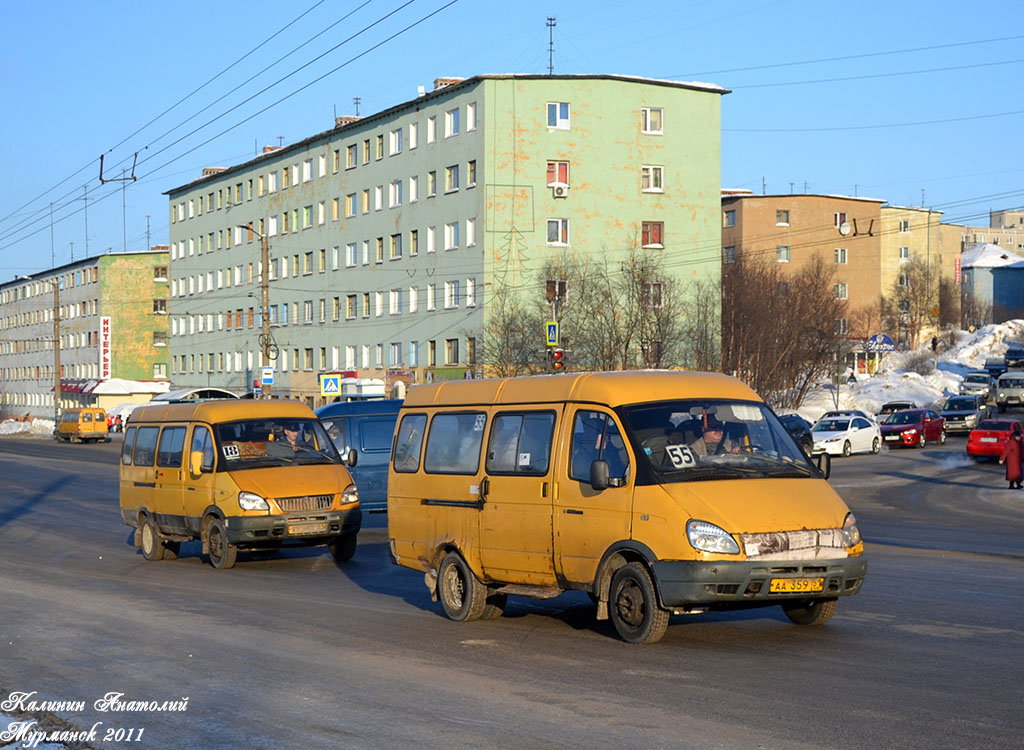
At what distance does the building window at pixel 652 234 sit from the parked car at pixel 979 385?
22528mm

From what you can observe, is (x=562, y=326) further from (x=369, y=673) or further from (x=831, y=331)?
(x=369, y=673)

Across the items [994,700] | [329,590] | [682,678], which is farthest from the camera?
[329,590]

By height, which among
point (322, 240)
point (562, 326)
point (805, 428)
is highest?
point (322, 240)

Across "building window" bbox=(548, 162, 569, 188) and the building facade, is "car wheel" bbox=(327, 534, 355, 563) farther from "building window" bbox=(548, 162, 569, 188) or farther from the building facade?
the building facade

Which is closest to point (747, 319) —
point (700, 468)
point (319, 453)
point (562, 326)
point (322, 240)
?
point (562, 326)

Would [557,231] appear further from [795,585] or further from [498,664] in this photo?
[498,664]

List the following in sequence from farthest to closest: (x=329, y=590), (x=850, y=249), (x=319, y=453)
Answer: (x=850, y=249), (x=319, y=453), (x=329, y=590)

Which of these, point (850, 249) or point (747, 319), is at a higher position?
point (850, 249)

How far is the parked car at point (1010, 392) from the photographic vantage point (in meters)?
75.5

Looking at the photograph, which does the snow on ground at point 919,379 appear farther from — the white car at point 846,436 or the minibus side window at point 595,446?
the minibus side window at point 595,446

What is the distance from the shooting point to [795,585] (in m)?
10.0

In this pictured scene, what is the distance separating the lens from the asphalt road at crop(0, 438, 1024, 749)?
752cm

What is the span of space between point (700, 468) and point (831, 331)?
72.9 m

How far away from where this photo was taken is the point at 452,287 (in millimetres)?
72125
